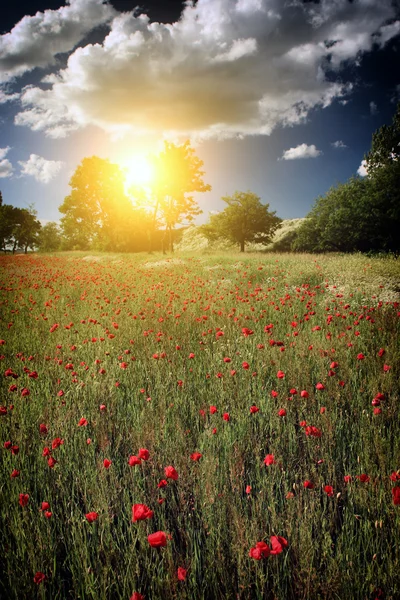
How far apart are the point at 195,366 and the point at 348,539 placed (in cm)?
241

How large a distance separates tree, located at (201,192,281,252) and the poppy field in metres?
23.4

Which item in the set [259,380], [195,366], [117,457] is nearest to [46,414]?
[117,457]

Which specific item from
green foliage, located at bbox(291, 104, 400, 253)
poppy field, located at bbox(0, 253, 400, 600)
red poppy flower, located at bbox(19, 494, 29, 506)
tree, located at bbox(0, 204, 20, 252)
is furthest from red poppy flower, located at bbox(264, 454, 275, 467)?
tree, located at bbox(0, 204, 20, 252)

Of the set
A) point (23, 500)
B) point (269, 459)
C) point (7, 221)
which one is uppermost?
point (7, 221)

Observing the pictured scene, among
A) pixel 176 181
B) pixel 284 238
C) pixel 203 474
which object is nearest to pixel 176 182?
pixel 176 181

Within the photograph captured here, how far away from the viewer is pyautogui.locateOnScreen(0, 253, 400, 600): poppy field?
1.45m

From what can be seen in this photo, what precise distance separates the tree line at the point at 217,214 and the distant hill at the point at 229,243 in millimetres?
255

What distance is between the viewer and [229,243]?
1243 inches

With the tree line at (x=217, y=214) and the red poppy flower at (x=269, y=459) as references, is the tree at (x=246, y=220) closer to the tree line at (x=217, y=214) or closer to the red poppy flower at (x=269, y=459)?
the tree line at (x=217, y=214)

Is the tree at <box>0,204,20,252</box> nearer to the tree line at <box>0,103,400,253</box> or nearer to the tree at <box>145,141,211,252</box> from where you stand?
the tree line at <box>0,103,400,253</box>

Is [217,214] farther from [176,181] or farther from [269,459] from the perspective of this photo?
[269,459]

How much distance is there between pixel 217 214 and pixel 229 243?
4.53m

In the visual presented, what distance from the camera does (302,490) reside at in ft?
6.05

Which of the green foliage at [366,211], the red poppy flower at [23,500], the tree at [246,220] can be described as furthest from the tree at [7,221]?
the red poppy flower at [23,500]
